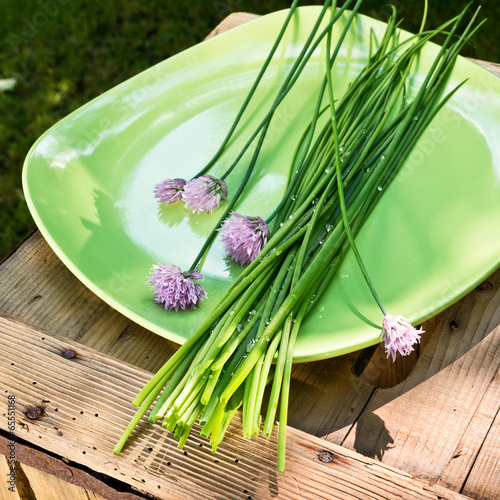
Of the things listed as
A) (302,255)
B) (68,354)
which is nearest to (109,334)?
(68,354)

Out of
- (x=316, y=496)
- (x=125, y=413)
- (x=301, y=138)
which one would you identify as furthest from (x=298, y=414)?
(x=301, y=138)

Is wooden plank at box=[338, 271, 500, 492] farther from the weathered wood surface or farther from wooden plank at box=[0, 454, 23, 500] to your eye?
wooden plank at box=[0, 454, 23, 500]

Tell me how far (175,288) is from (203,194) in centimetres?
22

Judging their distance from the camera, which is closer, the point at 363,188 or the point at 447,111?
the point at 363,188

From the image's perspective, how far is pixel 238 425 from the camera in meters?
0.71

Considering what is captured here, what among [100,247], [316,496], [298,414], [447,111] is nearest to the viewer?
[316,496]

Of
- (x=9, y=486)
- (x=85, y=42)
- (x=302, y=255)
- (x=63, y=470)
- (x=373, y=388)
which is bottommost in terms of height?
(x=85, y=42)

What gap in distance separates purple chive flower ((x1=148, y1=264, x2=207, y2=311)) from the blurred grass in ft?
5.42

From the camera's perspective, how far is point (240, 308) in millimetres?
734

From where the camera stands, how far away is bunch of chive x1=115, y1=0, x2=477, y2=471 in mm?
675

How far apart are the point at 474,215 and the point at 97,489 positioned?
659mm

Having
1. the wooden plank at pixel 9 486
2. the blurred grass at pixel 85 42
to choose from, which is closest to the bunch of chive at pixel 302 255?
the wooden plank at pixel 9 486

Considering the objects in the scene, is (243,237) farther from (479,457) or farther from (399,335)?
(479,457)

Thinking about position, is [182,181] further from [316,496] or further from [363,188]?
[316,496]
